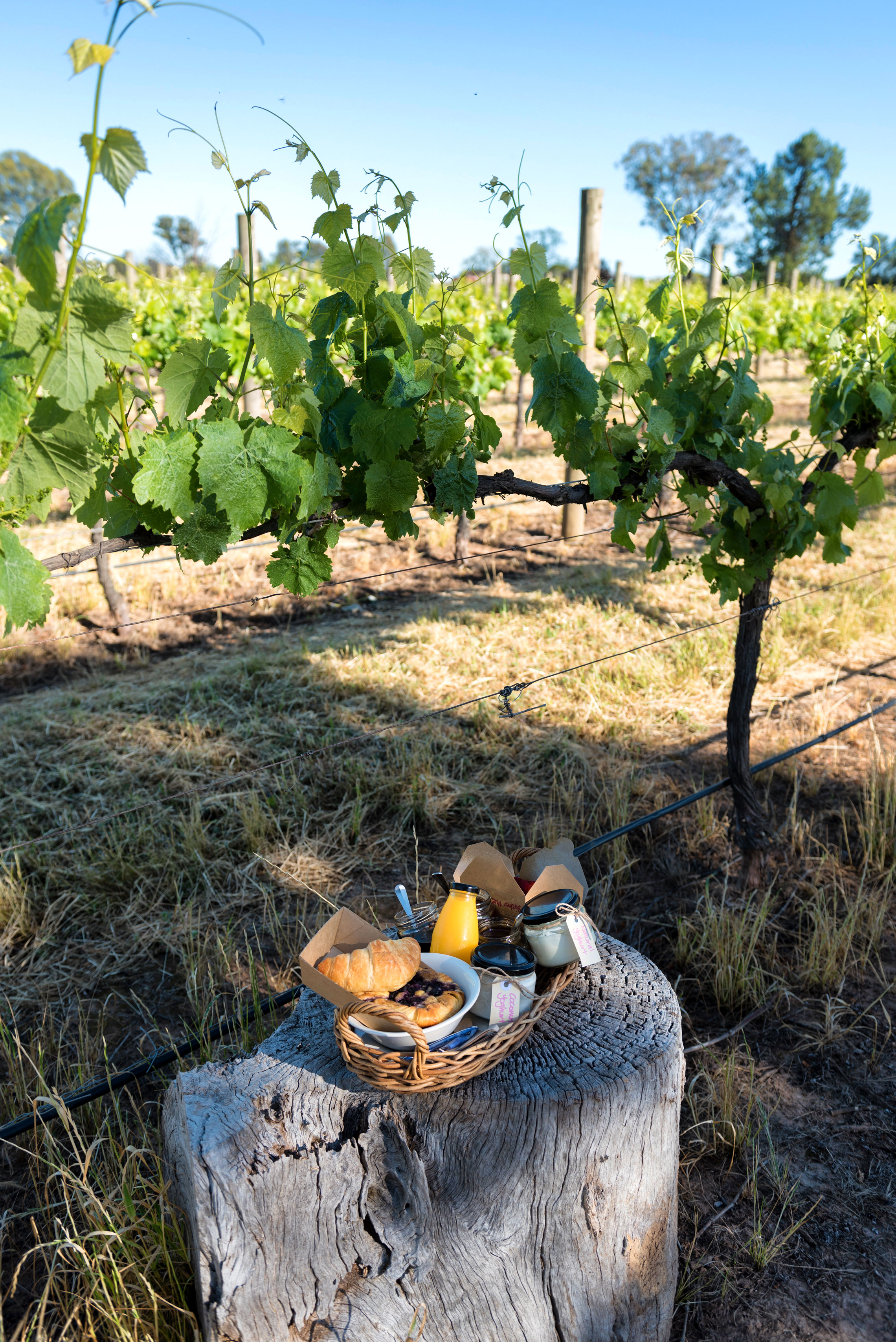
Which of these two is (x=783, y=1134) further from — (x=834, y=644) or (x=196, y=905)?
(x=834, y=644)

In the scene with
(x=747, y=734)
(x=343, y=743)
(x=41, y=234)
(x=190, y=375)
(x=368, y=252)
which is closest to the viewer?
(x=41, y=234)

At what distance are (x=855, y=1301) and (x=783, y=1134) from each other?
0.39m

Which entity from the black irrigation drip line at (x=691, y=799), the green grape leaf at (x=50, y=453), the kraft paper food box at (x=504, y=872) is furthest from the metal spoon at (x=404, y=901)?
the green grape leaf at (x=50, y=453)

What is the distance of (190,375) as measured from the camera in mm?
1503

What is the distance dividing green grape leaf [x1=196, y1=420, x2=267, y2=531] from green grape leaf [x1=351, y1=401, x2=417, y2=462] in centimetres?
27

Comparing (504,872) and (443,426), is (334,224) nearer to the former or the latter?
(443,426)

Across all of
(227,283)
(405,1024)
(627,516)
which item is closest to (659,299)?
(627,516)

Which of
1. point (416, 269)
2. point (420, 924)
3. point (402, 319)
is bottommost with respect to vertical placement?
point (420, 924)

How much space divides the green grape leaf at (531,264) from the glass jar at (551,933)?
4.19 feet

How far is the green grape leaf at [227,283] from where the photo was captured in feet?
5.10

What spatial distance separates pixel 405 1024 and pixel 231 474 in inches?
37.1

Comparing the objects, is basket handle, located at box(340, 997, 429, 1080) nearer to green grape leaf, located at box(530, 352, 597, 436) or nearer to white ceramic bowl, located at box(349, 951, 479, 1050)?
white ceramic bowl, located at box(349, 951, 479, 1050)

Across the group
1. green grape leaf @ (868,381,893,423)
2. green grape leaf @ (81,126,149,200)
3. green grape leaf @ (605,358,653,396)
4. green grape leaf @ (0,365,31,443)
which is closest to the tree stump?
green grape leaf @ (0,365,31,443)

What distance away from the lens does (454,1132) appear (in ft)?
4.49
